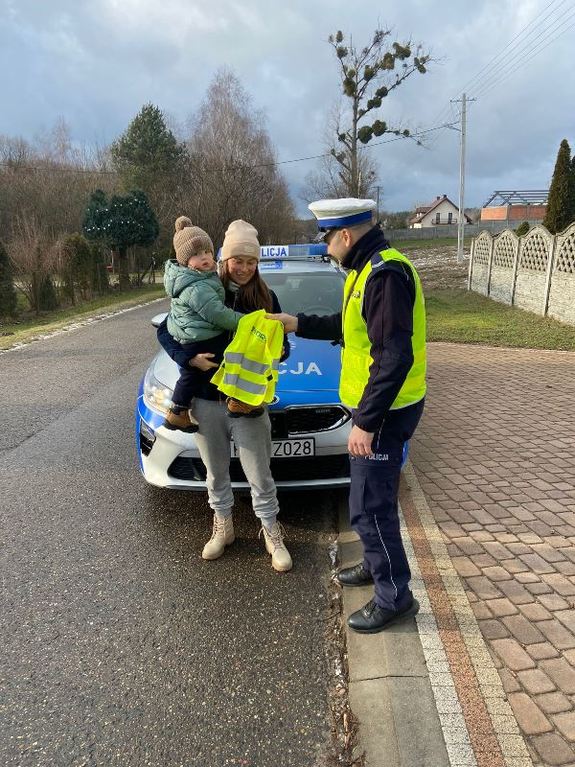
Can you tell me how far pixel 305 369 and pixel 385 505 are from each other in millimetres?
1420

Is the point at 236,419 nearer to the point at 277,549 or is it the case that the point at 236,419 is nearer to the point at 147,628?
the point at 277,549

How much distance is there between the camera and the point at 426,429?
5.24m

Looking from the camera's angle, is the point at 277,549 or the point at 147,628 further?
the point at 277,549

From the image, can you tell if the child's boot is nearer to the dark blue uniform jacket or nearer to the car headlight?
the car headlight

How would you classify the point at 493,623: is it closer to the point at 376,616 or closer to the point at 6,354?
the point at 376,616

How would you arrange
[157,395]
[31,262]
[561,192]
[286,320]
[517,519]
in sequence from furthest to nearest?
[561,192]
[31,262]
[157,395]
[517,519]
[286,320]

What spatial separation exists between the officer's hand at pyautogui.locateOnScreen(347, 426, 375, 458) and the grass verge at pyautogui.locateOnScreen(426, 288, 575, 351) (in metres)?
7.80

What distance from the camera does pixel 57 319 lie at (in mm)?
16406

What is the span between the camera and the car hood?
3.41 metres

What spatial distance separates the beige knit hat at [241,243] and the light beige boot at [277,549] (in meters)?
1.51

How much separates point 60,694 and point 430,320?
1122cm

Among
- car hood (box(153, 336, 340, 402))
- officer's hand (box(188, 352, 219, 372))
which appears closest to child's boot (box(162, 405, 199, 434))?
officer's hand (box(188, 352, 219, 372))

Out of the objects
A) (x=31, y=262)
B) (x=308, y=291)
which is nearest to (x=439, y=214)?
(x=31, y=262)

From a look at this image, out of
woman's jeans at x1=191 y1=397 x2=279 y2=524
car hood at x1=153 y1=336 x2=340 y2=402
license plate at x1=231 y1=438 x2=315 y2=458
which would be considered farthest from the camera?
car hood at x1=153 y1=336 x2=340 y2=402
